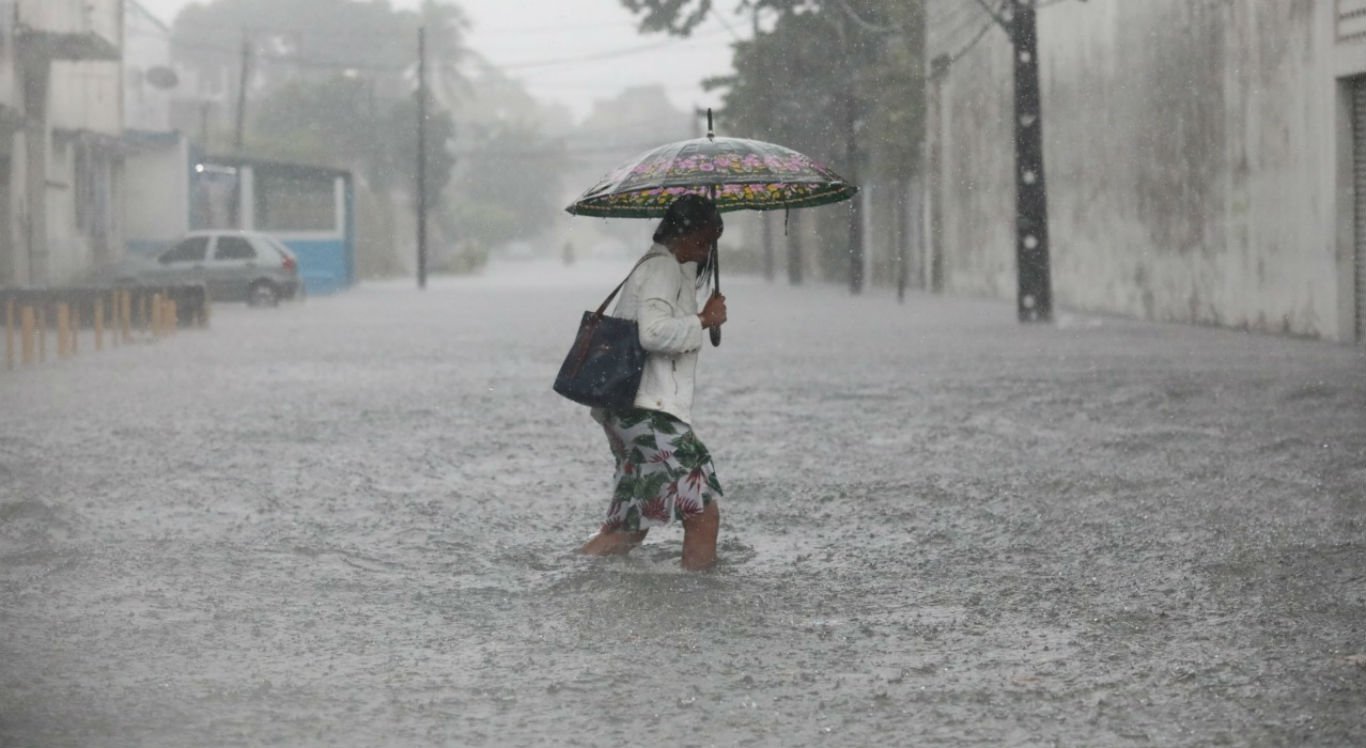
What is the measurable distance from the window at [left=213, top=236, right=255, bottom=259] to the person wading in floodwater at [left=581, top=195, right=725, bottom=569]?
91.4 ft

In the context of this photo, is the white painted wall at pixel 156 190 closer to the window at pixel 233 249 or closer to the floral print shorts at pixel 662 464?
the window at pixel 233 249

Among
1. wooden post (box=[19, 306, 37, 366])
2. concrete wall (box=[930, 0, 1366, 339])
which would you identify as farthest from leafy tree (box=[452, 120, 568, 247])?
wooden post (box=[19, 306, 37, 366])

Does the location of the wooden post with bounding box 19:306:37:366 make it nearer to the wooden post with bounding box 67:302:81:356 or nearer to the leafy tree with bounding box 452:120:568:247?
the wooden post with bounding box 67:302:81:356

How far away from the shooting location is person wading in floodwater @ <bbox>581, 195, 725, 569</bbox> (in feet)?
21.1

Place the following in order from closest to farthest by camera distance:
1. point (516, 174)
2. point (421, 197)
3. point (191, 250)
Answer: point (191, 250) → point (421, 197) → point (516, 174)

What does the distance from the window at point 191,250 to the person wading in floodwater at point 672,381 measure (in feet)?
91.0

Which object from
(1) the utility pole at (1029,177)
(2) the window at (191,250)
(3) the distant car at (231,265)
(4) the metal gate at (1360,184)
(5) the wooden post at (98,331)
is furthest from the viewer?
(2) the window at (191,250)

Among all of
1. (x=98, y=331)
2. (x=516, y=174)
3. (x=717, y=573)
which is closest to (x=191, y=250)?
(x=98, y=331)

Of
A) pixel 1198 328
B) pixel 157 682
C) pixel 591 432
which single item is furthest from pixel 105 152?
pixel 157 682

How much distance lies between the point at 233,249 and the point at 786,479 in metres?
25.6

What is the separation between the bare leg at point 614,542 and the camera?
697 centimetres

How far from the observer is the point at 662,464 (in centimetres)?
656

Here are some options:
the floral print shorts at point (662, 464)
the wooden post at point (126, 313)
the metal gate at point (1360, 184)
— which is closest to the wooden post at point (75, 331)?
the wooden post at point (126, 313)

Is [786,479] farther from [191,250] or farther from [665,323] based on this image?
[191,250]
